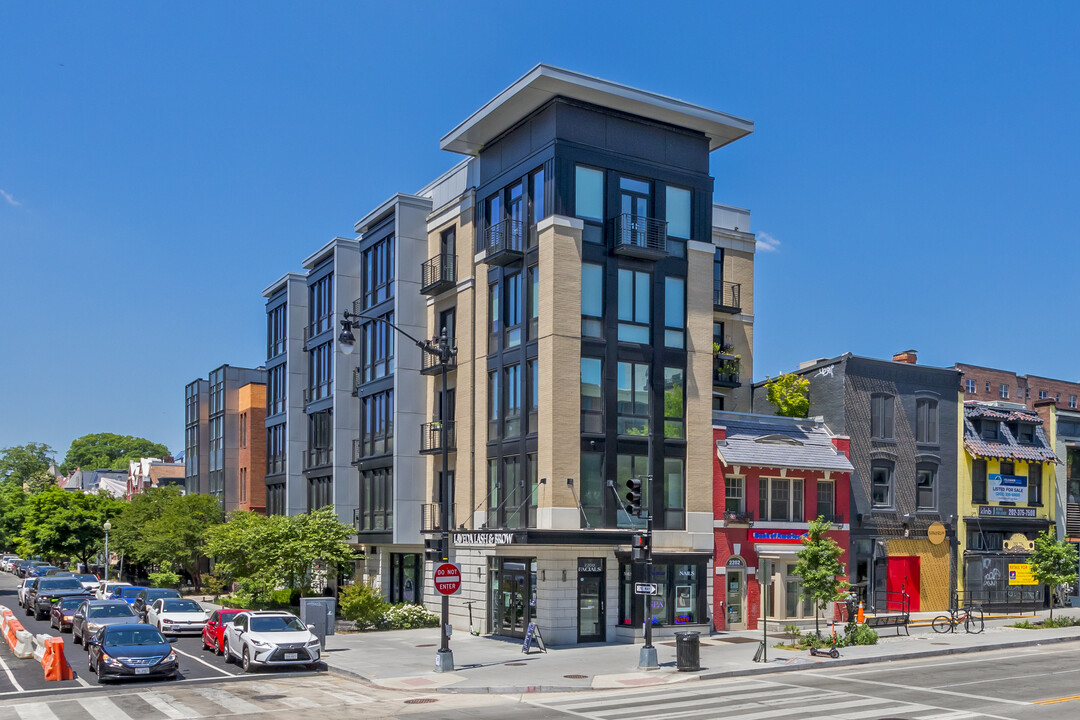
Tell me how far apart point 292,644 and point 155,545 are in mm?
33468

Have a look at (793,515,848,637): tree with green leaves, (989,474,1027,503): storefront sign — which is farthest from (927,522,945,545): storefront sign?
(793,515,848,637): tree with green leaves

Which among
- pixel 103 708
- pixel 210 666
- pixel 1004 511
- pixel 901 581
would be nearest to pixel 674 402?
pixel 901 581

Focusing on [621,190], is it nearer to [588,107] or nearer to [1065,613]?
[588,107]

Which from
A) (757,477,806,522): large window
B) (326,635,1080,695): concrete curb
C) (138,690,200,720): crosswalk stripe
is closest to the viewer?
(138,690,200,720): crosswalk stripe

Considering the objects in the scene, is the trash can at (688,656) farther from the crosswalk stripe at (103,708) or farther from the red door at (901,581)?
the red door at (901,581)

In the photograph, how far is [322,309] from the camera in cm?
5384

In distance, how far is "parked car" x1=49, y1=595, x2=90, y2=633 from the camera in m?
38.9

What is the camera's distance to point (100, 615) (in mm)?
33094

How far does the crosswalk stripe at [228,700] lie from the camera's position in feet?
70.3

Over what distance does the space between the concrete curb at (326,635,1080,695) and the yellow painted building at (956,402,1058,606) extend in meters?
9.22

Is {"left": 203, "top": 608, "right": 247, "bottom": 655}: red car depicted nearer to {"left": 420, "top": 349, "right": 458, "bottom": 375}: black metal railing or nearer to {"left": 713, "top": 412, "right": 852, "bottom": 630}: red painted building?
{"left": 420, "top": 349, "right": 458, "bottom": 375}: black metal railing

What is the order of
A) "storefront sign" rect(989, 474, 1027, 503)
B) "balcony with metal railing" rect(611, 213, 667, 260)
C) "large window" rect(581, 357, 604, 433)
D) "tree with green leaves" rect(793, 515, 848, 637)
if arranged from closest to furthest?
"tree with green leaves" rect(793, 515, 848, 637), "large window" rect(581, 357, 604, 433), "balcony with metal railing" rect(611, 213, 667, 260), "storefront sign" rect(989, 474, 1027, 503)

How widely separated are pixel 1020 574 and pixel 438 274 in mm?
29324

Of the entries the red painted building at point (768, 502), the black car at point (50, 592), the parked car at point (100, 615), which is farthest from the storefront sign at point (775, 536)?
the black car at point (50, 592)
